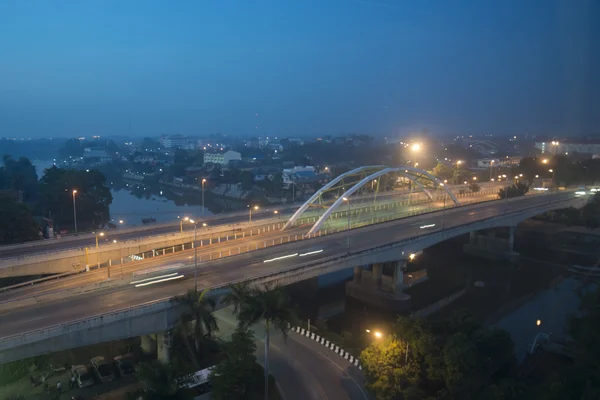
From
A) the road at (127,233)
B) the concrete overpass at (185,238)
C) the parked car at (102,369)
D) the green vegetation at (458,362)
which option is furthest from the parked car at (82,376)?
the road at (127,233)

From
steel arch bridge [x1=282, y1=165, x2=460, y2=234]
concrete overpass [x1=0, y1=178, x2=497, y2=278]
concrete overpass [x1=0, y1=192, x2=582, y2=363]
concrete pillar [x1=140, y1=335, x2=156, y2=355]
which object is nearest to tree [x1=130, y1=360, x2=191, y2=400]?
concrete overpass [x1=0, y1=192, x2=582, y2=363]

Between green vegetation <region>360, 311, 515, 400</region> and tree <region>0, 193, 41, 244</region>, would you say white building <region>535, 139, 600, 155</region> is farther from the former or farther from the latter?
tree <region>0, 193, 41, 244</region>

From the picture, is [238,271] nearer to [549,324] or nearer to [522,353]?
[522,353]

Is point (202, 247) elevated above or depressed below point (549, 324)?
above

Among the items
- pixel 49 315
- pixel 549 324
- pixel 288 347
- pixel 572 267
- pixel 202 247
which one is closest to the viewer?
pixel 49 315

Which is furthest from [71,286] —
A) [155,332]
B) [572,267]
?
[572,267]

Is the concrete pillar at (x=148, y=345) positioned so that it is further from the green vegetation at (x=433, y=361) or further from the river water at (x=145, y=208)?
the river water at (x=145, y=208)

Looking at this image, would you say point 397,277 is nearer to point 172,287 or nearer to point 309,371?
point 309,371
